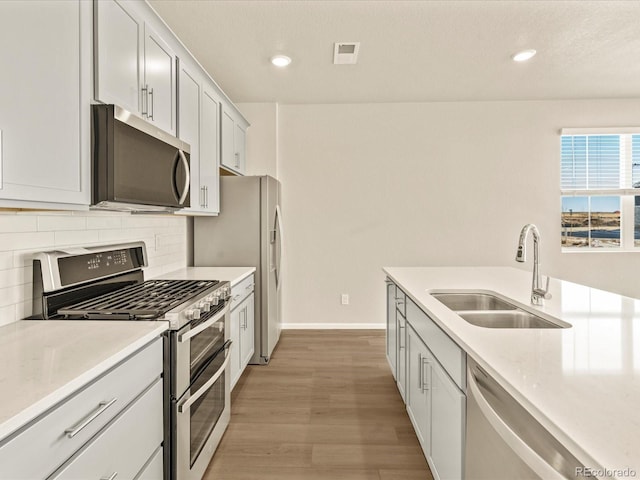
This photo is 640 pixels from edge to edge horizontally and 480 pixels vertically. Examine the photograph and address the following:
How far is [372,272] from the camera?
4727mm

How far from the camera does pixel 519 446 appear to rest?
93 cm

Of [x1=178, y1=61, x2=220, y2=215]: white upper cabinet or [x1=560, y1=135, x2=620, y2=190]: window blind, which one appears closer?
[x1=178, y1=61, x2=220, y2=215]: white upper cabinet

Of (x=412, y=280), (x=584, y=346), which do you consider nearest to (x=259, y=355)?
(x=412, y=280)

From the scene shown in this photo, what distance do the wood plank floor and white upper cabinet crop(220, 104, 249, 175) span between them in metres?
1.90

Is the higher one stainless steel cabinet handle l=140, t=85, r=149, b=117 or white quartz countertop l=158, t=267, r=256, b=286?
stainless steel cabinet handle l=140, t=85, r=149, b=117

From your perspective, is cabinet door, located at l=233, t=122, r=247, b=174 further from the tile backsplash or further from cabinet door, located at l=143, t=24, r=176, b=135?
cabinet door, located at l=143, t=24, r=176, b=135

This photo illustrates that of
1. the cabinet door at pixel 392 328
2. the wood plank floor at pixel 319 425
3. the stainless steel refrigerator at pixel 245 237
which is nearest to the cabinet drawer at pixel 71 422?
the wood plank floor at pixel 319 425

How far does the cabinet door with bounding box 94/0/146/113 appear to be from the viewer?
1.67 metres

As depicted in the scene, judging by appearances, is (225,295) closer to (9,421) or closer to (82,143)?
A: (82,143)

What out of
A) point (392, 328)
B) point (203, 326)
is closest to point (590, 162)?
point (392, 328)

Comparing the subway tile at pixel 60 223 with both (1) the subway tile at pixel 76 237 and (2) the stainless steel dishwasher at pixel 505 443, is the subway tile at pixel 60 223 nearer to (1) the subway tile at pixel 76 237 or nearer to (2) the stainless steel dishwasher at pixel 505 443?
(1) the subway tile at pixel 76 237

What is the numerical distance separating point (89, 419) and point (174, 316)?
575 mm

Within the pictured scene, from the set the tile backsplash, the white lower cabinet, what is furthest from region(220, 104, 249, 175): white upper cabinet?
the white lower cabinet

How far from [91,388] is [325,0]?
243 centimetres
